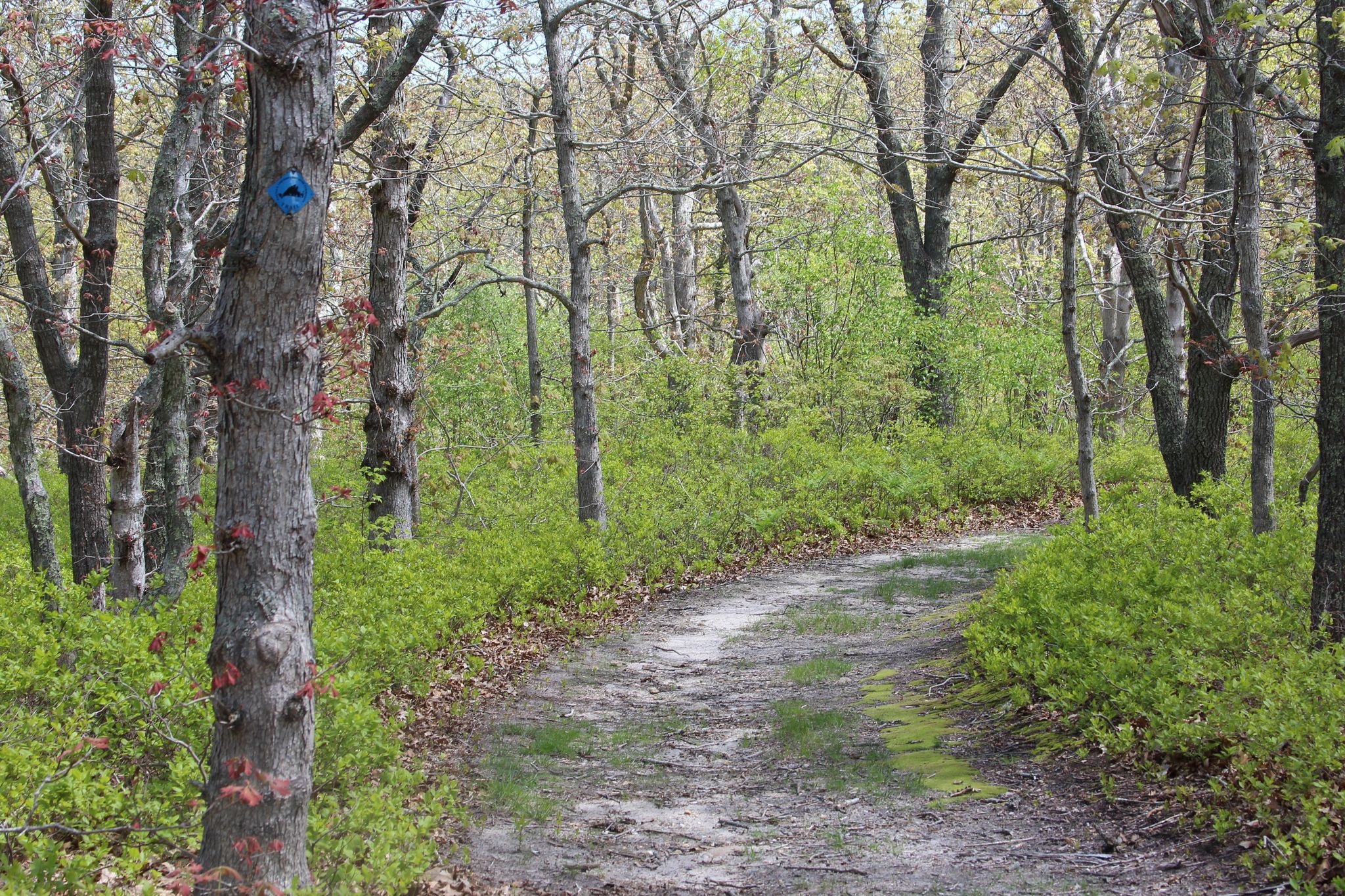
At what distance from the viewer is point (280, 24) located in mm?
3396

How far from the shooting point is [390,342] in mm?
9805

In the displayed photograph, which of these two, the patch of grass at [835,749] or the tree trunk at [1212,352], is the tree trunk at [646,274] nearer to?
the tree trunk at [1212,352]

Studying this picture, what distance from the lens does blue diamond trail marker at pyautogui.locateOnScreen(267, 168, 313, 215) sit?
11.3 feet

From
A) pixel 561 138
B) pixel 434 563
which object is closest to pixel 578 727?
pixel 434 563

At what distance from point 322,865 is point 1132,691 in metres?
4.07

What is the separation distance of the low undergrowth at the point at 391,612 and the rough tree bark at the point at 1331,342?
4.93 meters

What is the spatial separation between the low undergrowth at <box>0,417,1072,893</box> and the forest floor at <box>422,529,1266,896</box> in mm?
612

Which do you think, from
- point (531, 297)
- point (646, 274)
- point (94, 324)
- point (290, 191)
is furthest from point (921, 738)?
point (646, 274)

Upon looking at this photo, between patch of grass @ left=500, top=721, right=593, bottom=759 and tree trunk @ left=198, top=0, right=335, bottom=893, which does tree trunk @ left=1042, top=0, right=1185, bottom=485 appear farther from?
tree trunk @ left=198, top=0, right=335, bottom=893

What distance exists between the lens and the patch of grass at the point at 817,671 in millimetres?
7894

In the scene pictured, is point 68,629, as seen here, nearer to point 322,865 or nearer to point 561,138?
point 322,865

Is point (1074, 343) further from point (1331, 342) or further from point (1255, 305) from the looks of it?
point (1331, 342)

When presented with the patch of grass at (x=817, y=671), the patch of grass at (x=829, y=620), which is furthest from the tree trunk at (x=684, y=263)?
the patch of grass at (x=817, y=671)

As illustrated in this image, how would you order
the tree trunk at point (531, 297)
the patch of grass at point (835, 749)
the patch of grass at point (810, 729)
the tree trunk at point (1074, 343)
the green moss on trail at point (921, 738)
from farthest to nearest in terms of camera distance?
the tree trunk at point (531, 297), the tree trunk at point (1074, 343), the patch of grass at point (810, 729), the patch of grass at point (835, 749), the green moss on trail at point (921, 738)
